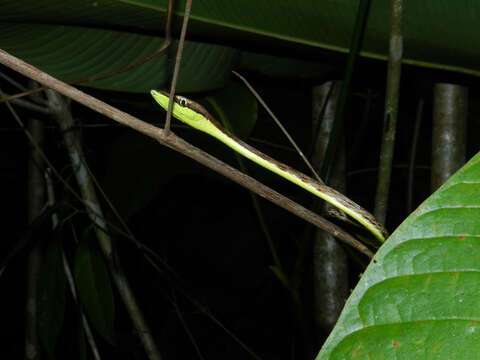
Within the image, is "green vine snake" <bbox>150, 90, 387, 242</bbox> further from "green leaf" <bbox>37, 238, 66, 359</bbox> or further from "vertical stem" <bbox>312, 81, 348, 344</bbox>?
"green leaf" <bbox>37, 238, 66, 359</bbox>

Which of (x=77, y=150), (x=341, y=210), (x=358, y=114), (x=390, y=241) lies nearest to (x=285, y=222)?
(x=358, y=114)

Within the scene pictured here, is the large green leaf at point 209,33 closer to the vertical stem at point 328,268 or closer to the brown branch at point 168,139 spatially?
the vertical stem at point 328,268

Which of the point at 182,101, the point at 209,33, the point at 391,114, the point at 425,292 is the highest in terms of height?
the point at 209,33

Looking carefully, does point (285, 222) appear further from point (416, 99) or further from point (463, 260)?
point (463, 260)

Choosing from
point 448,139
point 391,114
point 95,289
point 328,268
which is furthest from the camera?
point 95,289

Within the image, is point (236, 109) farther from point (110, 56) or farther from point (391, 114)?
point (391, 114)

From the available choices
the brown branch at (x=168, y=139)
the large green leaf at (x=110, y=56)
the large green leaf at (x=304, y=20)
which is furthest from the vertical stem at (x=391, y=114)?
the large green leaf at (x=110, y=56)

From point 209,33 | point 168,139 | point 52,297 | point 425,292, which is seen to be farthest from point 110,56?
point 425,292
